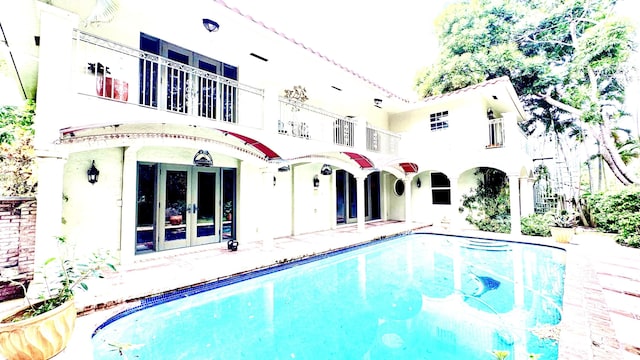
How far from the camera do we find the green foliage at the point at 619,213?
10.4 meters

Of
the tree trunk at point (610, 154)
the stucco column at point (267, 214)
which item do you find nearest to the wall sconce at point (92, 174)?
the stucco column at point (267, 214)

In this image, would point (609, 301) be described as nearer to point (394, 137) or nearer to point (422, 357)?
point (422, 357)

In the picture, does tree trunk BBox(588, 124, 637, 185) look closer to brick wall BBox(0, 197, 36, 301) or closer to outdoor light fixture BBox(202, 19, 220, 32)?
outdoor light fixture BBox(202, 19, 220, 32)

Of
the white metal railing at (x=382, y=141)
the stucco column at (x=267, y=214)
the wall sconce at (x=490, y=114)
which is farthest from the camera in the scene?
the wall sconce at (x=490, y=114)

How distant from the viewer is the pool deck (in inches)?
Result: 146

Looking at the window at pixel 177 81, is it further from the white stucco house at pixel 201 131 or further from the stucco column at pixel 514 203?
the stucco column at pixel 514 203

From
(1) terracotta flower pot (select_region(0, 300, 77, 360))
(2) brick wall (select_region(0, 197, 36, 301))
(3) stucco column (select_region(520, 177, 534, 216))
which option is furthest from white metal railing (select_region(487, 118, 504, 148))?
(2) brick wall (select_region(0, 197, 36, 301))

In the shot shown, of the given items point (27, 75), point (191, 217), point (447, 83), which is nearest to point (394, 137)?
point (447, 83)

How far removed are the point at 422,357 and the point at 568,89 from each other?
2034 centimetres

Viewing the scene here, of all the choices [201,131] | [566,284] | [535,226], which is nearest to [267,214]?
[201,131]

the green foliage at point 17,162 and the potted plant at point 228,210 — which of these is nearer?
the green foliage at point 17,162

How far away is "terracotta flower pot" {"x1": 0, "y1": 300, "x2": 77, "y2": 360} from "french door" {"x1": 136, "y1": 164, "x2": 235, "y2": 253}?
4.66 metres

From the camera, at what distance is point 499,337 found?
459 cm

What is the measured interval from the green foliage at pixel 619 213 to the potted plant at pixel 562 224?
0.84 metres
